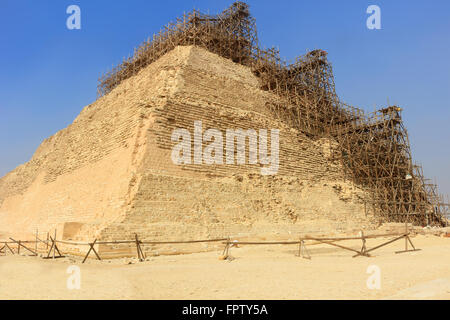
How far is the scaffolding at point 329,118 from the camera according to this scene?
22.5 meters

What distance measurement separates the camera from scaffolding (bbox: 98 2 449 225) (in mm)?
22500

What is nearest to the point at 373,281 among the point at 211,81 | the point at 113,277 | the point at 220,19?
the point at 113,277

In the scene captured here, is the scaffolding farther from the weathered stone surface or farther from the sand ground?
the sand ground

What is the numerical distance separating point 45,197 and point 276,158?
38.8ft

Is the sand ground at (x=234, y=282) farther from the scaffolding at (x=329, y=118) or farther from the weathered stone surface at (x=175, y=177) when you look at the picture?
the scaffolding at (x=329, y=118)

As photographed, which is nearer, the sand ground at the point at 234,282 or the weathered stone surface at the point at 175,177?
the sand ground at the point at 234,282

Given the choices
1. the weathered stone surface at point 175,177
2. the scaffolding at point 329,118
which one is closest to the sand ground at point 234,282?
the weathered stone surface at point 175,177

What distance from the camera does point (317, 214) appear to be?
1778cm

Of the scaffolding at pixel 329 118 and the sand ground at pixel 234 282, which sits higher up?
the scaffolding at pixel 329 118

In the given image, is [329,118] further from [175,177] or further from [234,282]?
[234,282]

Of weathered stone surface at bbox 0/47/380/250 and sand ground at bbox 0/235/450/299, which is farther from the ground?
weathered stone surface at bbox 0/47/380/250

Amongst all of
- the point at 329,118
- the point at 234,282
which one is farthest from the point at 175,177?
the point at 329,118

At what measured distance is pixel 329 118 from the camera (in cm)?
2619

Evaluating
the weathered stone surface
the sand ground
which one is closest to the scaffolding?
the weathered stone surface
